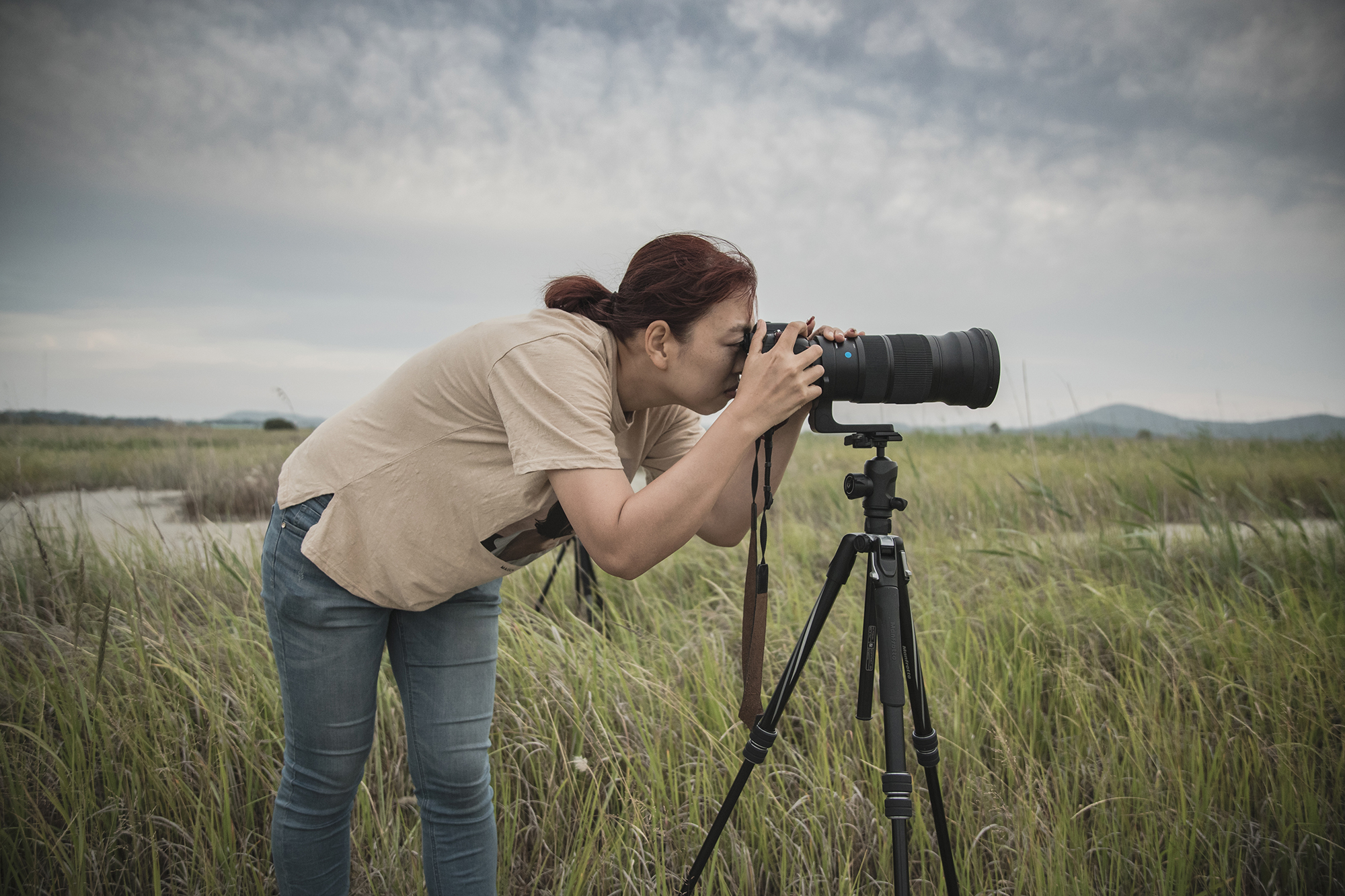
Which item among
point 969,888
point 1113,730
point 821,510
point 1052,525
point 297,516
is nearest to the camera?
point 297,516

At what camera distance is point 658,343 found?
4.67 ft

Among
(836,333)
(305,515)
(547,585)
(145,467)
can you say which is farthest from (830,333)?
(145,467)

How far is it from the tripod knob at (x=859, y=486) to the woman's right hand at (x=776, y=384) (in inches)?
9.1

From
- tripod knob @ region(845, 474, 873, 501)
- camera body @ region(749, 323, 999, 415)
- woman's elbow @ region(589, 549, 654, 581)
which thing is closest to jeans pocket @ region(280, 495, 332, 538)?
woman's elbow @ region(589, 549, 654, 581)

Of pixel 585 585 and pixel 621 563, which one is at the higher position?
pixel 621 563

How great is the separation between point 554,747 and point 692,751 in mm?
433

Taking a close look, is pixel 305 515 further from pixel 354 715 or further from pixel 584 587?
pixel 584 587

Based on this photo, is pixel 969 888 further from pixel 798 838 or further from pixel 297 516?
pixel 297 516

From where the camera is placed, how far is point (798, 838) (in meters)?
1.85

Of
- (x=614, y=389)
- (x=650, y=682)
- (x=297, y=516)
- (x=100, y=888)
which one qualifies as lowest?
(x=100, y=888)

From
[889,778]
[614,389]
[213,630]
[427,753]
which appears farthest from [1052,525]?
[213,630]

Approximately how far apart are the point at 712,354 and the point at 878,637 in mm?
708

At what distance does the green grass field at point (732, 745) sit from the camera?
1.77 metres

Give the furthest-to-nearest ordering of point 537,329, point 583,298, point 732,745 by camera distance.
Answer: point 732,745 < point 583,298 < point 537,329
